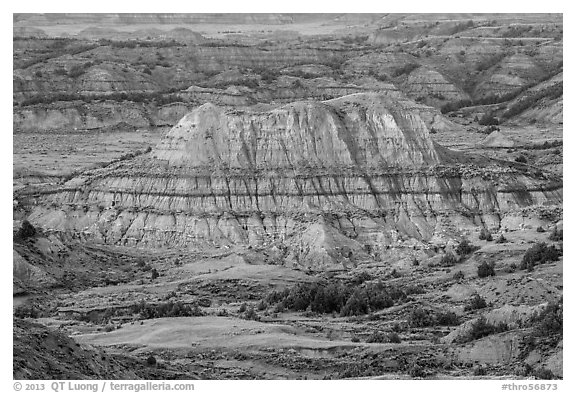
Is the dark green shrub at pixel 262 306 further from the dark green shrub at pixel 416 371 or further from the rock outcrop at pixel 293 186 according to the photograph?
the dark green shrub at pixel 416 371

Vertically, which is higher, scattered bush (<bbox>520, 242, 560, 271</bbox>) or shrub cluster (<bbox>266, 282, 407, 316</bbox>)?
scattered bush (<bbox>520, 242, 560, 271</bbox>)

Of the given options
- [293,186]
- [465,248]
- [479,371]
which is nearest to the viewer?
[479,371]

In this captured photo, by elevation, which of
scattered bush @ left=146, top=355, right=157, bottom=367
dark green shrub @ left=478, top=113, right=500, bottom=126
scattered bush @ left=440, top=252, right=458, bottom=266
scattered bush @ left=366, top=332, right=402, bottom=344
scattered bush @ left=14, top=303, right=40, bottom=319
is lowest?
dark green shrub @ left=478, top=113, right=500, bottom=126

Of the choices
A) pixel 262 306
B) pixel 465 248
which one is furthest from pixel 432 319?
pixel 465 248

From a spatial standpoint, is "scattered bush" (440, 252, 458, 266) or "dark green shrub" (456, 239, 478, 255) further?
"dark green shrub" (456, 239, 478, 255)

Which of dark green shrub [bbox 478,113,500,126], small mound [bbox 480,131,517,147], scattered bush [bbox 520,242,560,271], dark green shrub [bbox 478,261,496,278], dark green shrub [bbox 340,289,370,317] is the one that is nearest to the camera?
dark green shrub [bbox 340,289,370,317]

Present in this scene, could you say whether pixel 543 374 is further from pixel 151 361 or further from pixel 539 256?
pixel 539 256

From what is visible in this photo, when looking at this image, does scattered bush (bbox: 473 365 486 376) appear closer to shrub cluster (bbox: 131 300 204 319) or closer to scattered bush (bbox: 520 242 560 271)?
shrub cluster (bbox: 131 300 204 319)

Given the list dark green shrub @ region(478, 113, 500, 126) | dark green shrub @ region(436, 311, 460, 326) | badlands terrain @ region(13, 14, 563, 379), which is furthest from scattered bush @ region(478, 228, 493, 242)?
dark green shrub @ region(478, 113, 500, 126)
